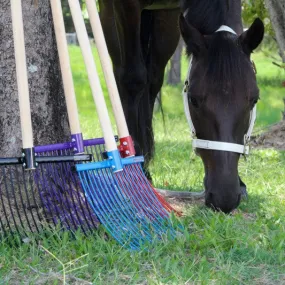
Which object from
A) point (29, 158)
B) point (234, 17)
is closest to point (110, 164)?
point (29, 158)

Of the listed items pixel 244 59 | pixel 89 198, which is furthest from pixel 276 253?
pixel 244 59

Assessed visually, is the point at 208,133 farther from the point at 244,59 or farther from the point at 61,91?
the point at 61,91

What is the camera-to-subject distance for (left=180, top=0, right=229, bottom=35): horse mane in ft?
13.4

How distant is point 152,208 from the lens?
3.56 m

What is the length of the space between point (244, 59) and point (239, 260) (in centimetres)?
123

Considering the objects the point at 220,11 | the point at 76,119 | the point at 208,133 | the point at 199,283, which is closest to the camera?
the point at 199,283

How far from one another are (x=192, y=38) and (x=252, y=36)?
334 millimetres

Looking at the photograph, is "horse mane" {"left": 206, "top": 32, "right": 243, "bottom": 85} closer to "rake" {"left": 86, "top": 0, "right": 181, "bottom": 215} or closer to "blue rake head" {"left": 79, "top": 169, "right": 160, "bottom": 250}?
"rake" {"left": 86, "top": 0, "right": 181, "bottom": 215}

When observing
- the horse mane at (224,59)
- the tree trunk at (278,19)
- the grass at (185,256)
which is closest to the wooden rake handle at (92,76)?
the grass at (185,256)

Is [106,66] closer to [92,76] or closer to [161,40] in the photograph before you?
[92,76]

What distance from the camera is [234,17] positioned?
4.19 meters

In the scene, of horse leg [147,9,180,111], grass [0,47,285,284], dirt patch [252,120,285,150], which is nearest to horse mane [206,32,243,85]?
grass [0,47,285,284]

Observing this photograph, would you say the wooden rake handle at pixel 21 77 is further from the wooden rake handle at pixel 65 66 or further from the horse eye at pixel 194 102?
the horse eye at pixel 194 102

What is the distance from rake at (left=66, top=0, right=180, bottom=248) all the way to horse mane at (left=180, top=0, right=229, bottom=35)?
34.1 inches
